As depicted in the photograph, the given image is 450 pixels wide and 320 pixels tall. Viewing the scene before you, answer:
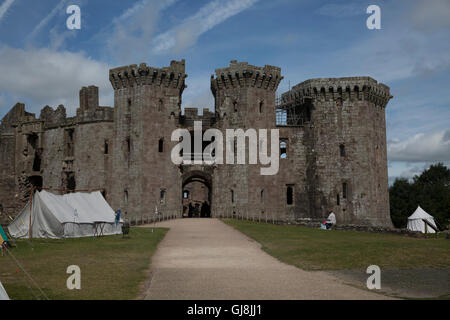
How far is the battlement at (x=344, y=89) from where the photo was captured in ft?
130

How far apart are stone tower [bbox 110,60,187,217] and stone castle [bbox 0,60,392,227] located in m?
0.09

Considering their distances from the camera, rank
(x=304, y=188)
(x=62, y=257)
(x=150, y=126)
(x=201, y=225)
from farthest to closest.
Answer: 1. (x=304, y=188)
2. (x=150, y=126)
3. (x=201, y=225)
4. (x=62, y=257)

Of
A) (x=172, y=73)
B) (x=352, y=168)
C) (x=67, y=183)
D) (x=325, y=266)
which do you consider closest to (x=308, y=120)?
(x=352, y=168)

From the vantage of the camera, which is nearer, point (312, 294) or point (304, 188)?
point (312, 294)

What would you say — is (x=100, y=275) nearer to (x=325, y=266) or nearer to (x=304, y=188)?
(x=325, y=266)

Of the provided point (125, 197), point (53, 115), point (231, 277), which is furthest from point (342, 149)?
point (231, 277)

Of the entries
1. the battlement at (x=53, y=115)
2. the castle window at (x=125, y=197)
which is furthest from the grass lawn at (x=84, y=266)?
the battlement at (x=53, y=115)

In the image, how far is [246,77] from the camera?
38.9 metres

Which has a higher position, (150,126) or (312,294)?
(150,126)

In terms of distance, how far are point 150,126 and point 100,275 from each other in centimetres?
2644

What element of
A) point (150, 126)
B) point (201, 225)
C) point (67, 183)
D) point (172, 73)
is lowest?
point (201, 225)

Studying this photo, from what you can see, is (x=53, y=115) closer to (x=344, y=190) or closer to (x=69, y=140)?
(x=69, y=140)

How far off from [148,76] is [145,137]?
545 centimetres
